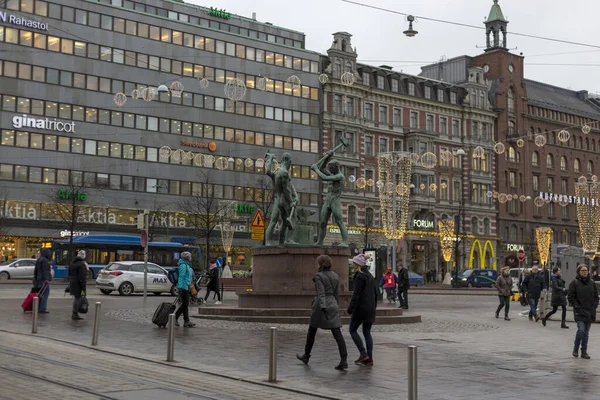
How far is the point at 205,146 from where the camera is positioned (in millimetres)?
73000

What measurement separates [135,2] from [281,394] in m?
66.4

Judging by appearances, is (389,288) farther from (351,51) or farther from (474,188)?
(474,188)

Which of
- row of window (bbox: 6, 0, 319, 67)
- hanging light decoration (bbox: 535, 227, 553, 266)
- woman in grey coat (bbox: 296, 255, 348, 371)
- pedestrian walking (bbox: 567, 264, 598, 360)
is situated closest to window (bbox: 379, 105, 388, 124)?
row of window (bbox: 6, 0, 319, 67)

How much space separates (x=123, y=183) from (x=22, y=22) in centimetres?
1504

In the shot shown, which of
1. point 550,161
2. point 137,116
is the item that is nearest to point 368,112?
point 137,116

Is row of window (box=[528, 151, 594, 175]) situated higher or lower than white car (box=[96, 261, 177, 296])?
higher

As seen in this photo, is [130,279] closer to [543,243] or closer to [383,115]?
[383,115]

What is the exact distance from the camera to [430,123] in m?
85.4

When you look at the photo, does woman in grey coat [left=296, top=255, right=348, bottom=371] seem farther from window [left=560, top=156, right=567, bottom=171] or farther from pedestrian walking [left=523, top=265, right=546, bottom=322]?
window [left=560, top=156, right=567, bottom=171]

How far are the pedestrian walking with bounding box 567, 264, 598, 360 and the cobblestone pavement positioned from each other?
440 millimetres

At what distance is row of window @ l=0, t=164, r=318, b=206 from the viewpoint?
6359 cm

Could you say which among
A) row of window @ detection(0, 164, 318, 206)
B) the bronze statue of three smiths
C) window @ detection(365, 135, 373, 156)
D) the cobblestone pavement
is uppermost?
window @ detection(365, 135, 373, 156)

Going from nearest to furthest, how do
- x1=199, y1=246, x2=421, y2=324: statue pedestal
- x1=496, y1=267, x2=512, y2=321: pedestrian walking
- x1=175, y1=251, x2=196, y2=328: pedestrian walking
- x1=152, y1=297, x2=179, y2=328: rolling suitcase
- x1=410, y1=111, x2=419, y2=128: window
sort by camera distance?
1. x1=152, y1=297, x2=179, y2=328: rolling suitcase
2. x1=175, y1=251, x2=196, y2=328: pedestrian walking
3. x1=199, y1=246, x2=421, y2=324: statue pedestal
4. x1=496, y1=267, x2=512, y2=321: pedestrian walking
5. x1=410, y1=111, x2=419, y2=128: window

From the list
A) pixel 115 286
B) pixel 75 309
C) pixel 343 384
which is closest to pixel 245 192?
pixel 115 286
